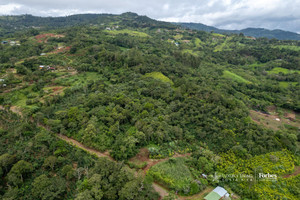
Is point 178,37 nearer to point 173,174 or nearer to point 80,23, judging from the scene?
point 173,174

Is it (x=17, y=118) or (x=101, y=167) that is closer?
(x=101, y=167)

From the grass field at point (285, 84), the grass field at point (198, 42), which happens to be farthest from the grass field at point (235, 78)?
the grass field at point (198, 42)

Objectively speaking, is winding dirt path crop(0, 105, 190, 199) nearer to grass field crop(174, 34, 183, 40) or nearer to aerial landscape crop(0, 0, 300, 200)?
aerial landscape crop(0, 0, 300, 200)

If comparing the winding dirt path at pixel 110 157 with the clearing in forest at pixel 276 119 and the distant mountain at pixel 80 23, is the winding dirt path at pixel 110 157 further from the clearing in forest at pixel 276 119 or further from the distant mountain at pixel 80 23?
the distant mountain at pixel 80 23

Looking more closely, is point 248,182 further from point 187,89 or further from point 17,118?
point 17,118

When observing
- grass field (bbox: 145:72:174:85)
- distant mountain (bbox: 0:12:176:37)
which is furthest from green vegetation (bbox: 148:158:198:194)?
distant mountain (bbox: 0:12:176:37)

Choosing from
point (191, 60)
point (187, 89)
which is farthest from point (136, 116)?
point (191, 60)

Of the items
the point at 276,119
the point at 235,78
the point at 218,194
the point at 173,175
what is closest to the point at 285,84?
the point at 235,78

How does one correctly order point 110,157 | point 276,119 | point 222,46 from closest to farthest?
point 110,157, point 276,119, point 222,46

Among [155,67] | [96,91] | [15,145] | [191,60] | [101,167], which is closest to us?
[101,167]
